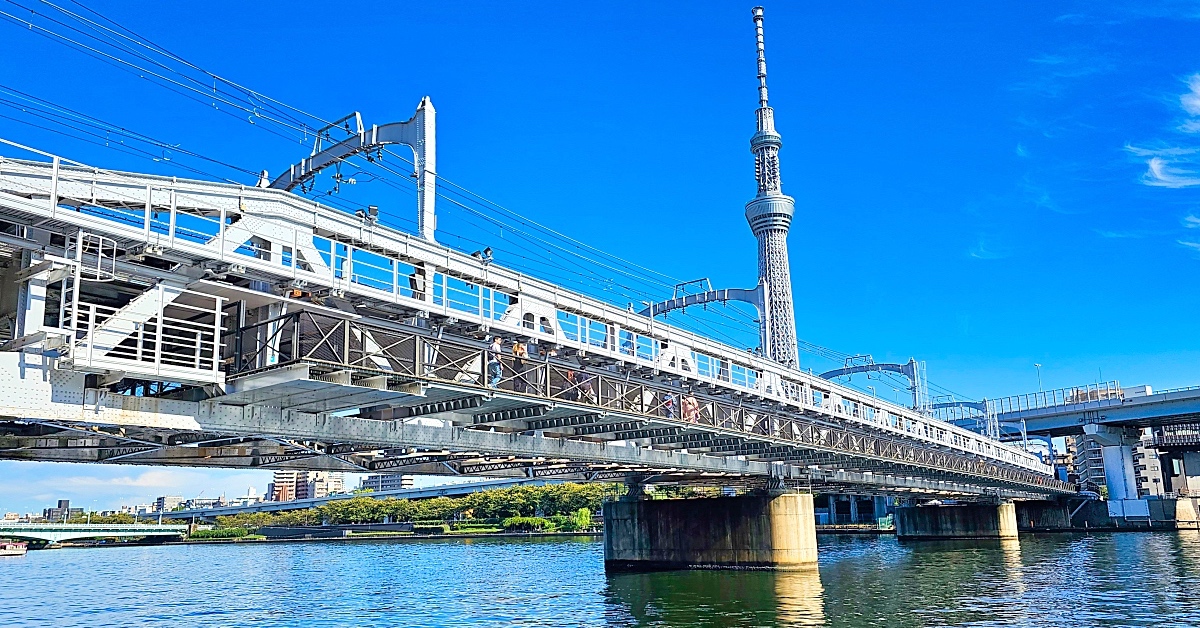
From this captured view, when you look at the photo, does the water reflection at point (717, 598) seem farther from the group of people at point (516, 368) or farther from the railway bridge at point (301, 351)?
the group of people at point (516, 368)

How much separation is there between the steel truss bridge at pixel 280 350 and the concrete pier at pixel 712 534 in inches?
806

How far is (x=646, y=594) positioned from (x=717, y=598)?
175 inches

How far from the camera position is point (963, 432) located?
89125 mm

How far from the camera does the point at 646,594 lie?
164 feet

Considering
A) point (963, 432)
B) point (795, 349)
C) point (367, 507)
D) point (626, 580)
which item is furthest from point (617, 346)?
point (367, 507)

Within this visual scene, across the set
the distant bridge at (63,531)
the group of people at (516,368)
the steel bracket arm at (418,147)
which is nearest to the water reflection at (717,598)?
the group of people at (516,368)

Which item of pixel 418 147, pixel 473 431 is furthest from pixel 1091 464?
pixel 418 147

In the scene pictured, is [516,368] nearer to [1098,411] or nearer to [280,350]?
[280,350]

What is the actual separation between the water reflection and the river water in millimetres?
106

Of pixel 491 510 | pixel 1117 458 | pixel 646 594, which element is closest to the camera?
pixel 646 594

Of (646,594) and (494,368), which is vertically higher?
(494,368)

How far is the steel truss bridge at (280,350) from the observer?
20.6 m

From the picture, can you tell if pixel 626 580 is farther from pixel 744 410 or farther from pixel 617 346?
pixel 617 346

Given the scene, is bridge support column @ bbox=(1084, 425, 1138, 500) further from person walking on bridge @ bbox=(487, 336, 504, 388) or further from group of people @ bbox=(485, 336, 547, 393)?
person walking on bridge @ bbox=(487, 336, 504, 388)
